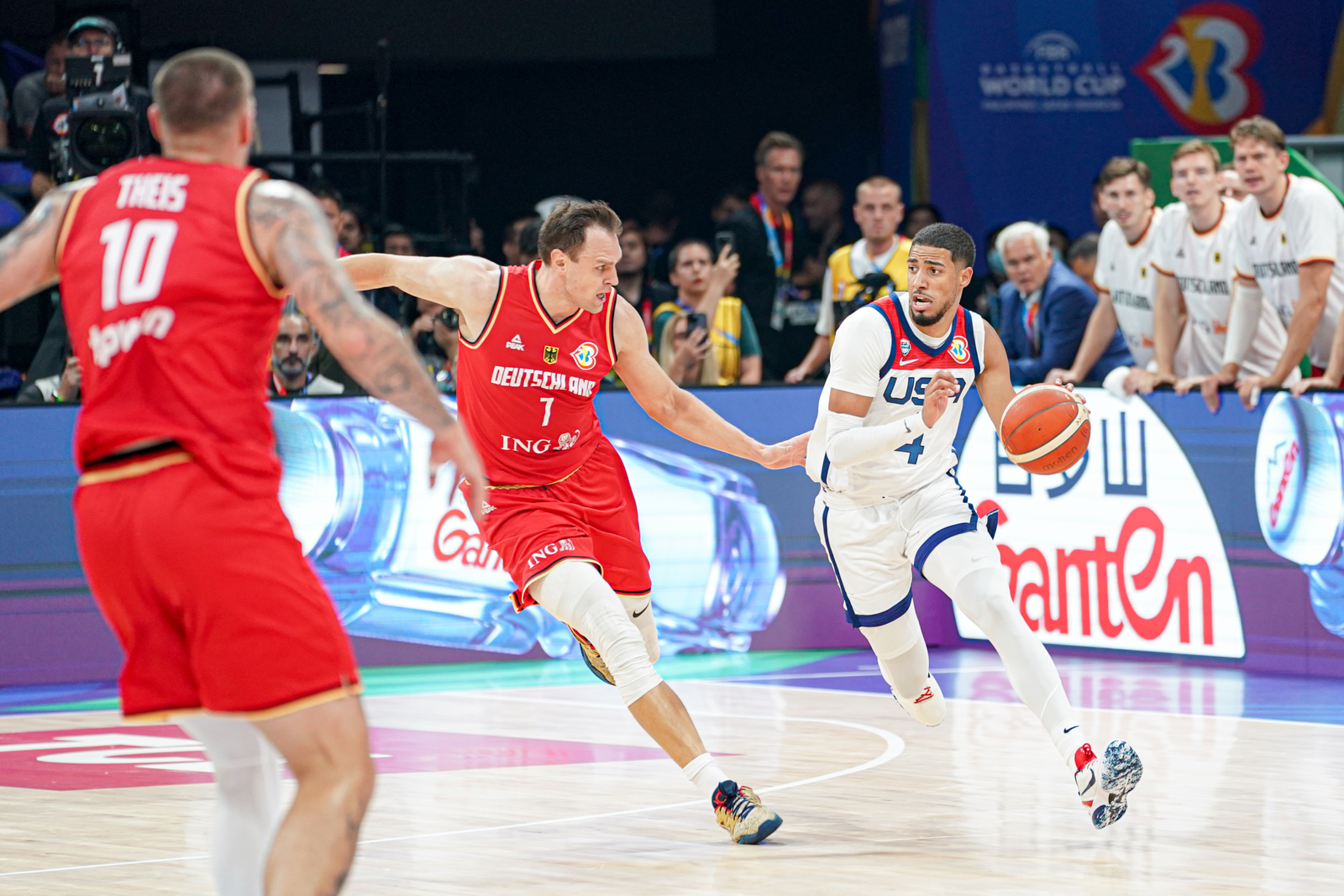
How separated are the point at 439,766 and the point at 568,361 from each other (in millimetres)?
1919

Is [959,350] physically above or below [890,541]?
above

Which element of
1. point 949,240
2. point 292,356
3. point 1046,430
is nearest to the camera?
point 949,240

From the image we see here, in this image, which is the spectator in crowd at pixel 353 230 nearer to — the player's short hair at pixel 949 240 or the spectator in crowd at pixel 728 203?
the spectator in crowd at pixel 728 203

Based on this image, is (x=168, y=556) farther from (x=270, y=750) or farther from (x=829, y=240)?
(x=829, y=240)

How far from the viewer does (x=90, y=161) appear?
8.70m

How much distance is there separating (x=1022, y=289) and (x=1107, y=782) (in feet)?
16.5

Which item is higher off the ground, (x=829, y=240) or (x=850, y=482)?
(x=829, y=240)

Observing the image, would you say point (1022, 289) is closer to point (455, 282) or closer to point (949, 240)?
point (949, 240)

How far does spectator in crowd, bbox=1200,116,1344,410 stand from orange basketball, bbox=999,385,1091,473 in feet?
9.18

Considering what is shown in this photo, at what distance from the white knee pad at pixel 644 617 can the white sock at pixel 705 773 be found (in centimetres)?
63

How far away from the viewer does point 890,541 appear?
20.8 feet

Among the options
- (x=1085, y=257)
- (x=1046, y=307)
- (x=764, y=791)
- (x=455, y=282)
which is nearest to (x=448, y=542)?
(x=764, y=791)

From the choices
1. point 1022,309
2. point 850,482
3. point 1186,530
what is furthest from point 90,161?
point 1186,530

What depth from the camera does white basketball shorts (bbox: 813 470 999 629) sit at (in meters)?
6.19
